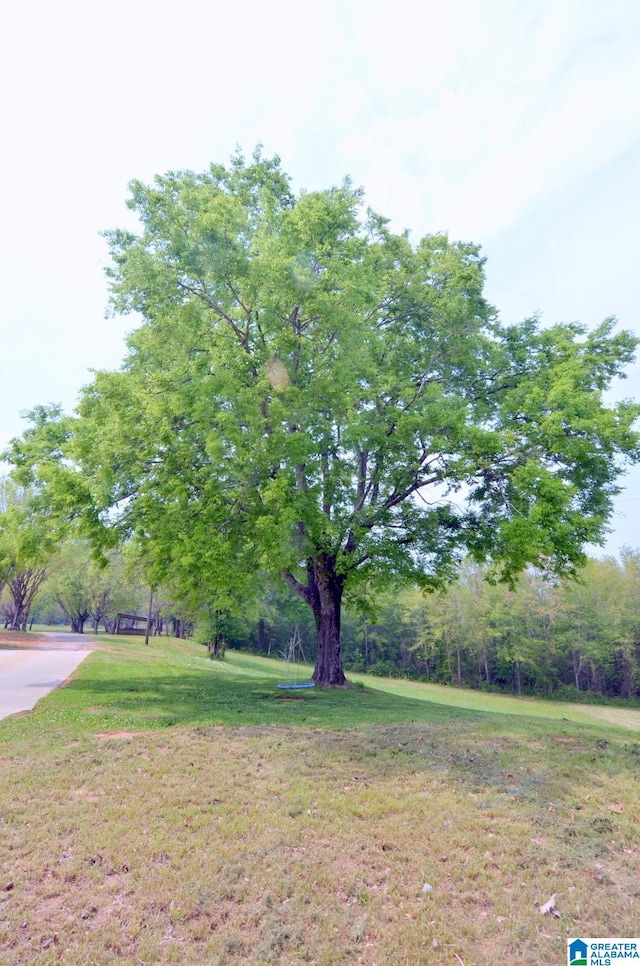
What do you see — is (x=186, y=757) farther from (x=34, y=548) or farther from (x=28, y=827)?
(x=34, y=548)

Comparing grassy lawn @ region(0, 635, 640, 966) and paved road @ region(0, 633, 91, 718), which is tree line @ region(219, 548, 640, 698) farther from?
grassy lawn @ region(0, 635, 640, 966)

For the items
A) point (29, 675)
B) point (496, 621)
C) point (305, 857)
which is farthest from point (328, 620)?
point (496, 621)

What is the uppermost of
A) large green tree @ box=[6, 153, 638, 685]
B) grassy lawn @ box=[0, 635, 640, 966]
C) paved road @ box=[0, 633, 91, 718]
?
large green tree @ box=[6, 153, 638, 685]

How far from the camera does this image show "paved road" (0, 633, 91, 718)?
1145cm

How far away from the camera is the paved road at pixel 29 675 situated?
11445 millimetres

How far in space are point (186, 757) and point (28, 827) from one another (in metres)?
2.67

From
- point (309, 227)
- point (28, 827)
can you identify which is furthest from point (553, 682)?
point (28, 827)

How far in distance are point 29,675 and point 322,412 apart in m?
12.7

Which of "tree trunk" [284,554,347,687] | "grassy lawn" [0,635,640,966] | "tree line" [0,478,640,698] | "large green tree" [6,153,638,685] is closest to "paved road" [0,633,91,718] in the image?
"grassy lawn" [0,635,640,966]

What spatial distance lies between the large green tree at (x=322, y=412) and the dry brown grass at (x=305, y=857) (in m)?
5.87

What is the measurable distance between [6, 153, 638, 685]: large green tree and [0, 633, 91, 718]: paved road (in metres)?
4.26

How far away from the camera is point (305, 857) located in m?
4.56

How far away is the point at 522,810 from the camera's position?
576cm

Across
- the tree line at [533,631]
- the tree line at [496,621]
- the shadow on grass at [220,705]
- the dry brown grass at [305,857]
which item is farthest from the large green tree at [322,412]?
the tree line at [533,631]
